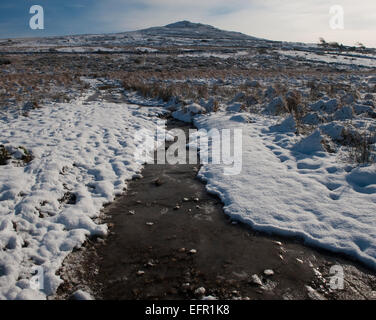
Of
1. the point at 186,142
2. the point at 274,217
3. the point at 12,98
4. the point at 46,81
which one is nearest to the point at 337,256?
the point at 274,217

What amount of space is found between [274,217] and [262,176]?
1.51 metres

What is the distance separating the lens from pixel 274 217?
4812mm

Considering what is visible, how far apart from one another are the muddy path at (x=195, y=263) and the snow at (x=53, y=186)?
36 cm

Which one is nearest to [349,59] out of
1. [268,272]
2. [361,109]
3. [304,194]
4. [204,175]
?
[361,109]

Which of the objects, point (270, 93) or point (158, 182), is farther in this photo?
point (270, 93)

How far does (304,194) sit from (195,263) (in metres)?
2.63

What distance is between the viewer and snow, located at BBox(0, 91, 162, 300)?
12.5ft

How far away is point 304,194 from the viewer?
17.7ft

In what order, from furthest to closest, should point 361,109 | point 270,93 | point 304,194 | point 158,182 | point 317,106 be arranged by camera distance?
point 270,93 → point 317,106 → point 361,109 → point 158,182 → point 304,194

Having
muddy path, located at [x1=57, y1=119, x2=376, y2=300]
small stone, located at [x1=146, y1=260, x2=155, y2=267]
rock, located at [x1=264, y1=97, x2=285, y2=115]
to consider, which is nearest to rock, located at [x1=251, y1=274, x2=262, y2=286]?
muddy path, located at [x1=57, y1=119, x2=376, y2=300]

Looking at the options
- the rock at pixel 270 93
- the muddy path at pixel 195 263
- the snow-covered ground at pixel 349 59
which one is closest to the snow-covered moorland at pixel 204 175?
the muddy path at pixel 195 263

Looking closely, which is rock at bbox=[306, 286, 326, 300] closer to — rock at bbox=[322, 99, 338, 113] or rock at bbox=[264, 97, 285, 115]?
rock at bbox=[264, 97, 285, 115]

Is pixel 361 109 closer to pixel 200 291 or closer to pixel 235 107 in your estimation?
pixel 235 107
